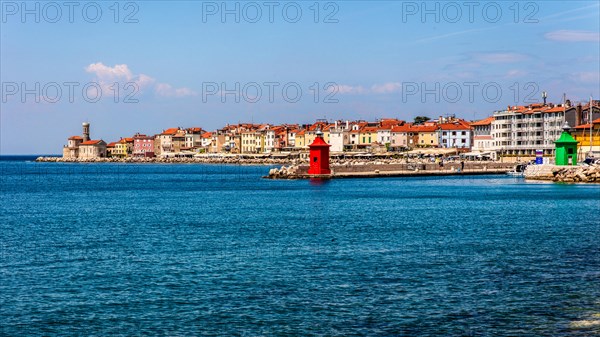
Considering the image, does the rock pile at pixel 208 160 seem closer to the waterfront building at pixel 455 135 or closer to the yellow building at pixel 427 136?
the yellow building at pixel 427 136

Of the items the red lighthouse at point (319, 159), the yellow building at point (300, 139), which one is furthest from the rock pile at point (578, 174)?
the yellow building at point (300, 139)

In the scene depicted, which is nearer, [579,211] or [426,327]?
[426,327]

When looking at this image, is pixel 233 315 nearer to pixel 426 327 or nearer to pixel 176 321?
pixel 176 321

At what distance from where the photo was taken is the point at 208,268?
22.7m

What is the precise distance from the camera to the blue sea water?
16.4m

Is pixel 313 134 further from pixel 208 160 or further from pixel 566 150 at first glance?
pixel 566 150

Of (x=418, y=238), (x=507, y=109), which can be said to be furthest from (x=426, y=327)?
(x=507, y=109)

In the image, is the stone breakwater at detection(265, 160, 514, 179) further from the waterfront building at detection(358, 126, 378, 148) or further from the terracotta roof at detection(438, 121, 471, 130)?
the waterfront building at detection(358, 126, 378, 148)

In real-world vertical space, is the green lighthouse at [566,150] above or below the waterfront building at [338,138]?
below

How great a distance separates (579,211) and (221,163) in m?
132

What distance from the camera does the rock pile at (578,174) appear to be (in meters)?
69.0

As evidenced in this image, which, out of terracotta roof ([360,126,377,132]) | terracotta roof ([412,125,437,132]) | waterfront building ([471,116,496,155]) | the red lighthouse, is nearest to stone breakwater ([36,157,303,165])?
terracotta roof ([360,126,377,132])

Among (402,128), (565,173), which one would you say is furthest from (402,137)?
(565,173)

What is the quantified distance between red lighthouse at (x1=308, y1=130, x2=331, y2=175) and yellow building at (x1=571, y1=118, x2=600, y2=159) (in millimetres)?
32228
